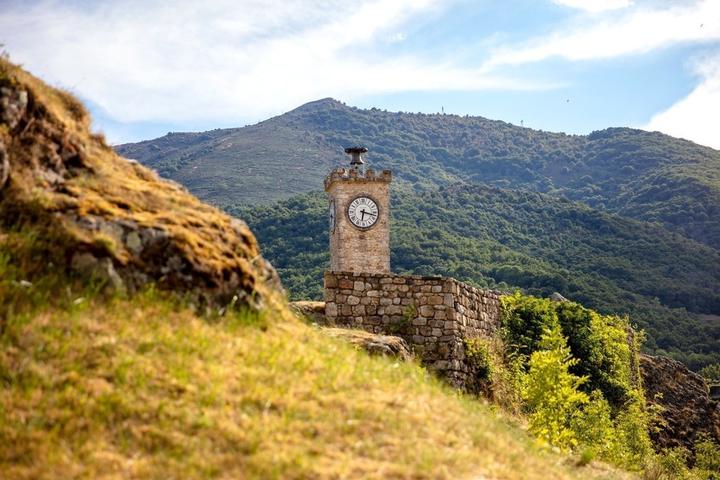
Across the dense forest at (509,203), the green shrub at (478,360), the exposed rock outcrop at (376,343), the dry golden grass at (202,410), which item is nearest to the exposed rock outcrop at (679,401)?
the green shrub at (478,360)

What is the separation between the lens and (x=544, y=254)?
77.9m

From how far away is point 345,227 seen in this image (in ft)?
106

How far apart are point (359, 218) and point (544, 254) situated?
48.5m

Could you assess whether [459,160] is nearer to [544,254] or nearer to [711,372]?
[544,254]

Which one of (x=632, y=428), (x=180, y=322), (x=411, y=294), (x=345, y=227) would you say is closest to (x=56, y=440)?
(x=180, y=322)

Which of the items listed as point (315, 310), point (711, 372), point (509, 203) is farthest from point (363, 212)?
point (509, 203)

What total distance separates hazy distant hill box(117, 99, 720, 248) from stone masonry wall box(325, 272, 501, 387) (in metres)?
81.0

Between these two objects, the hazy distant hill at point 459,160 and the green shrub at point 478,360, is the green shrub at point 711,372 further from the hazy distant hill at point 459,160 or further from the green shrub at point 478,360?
the hazy distant hill at point 459,160

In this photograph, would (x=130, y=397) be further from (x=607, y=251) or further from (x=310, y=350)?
(x=607, y=251)

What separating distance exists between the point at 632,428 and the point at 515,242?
64.7 meters

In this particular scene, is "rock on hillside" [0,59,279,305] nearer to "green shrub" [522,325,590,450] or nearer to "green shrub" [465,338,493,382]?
"green shrub" [522,325,590,450]

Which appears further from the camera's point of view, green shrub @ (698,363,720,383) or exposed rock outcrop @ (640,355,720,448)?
green shrub @ (698,363,720,383)

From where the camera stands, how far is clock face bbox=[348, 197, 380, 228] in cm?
3241

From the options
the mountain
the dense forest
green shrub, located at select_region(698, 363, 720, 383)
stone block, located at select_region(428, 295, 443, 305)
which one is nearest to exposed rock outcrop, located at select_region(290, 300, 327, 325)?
stone block, located at select_region(428, 295, 443, 305)
